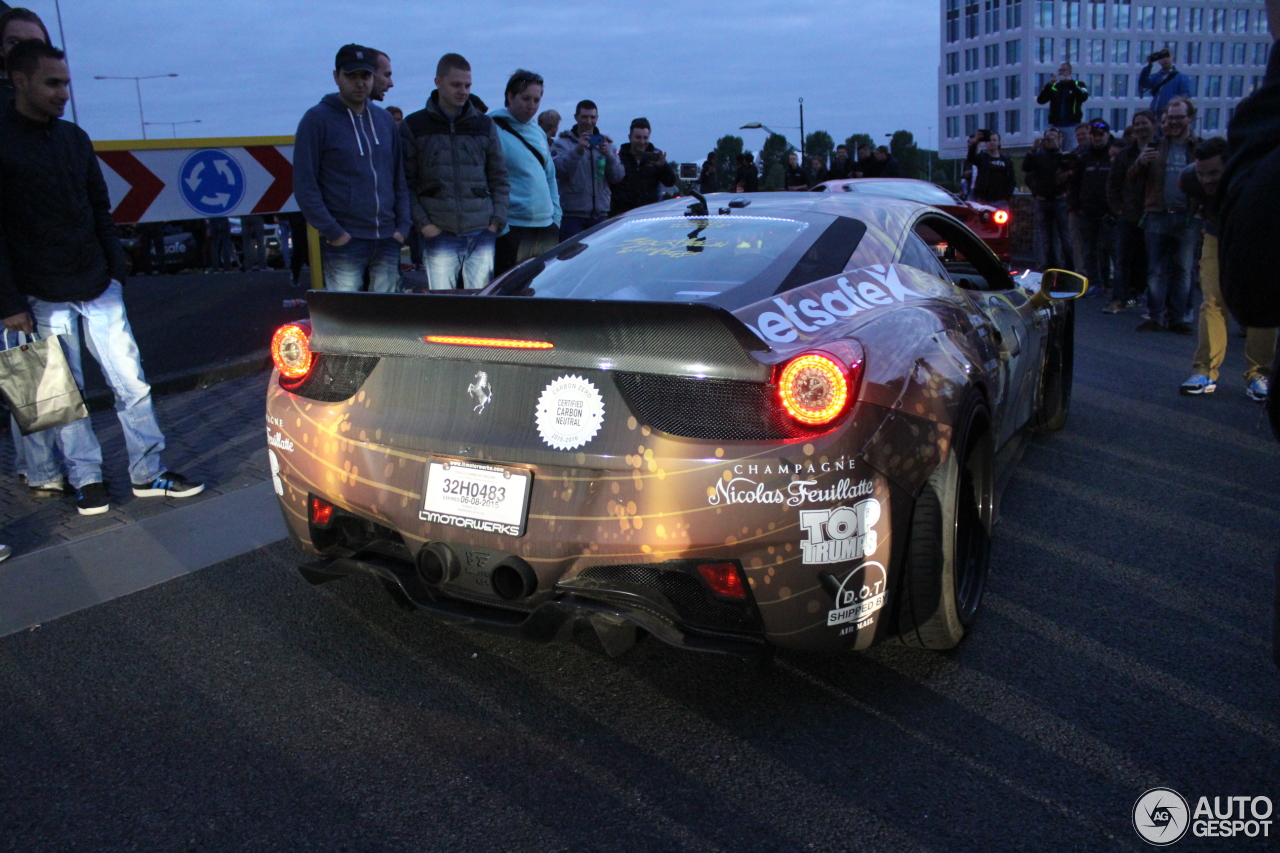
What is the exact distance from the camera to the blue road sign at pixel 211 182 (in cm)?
894

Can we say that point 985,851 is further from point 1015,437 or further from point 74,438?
point 74,438

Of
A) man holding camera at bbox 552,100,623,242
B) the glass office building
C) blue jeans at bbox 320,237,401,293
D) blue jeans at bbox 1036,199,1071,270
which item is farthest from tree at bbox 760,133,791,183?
blue jeans at bbox 320,237,401,293

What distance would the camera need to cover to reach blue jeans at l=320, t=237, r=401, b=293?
626 cm

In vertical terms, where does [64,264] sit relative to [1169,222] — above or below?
above

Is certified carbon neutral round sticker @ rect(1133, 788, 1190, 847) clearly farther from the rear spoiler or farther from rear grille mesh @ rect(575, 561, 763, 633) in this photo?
the rear spoiler

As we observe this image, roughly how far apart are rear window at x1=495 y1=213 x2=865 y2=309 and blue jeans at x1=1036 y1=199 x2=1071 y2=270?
34.9ft

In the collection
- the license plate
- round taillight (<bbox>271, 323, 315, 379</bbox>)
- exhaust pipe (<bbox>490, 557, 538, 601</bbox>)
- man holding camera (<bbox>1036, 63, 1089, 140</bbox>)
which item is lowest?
exhaust pipe (<bbox>490, 557, 538, 601</bbox>)

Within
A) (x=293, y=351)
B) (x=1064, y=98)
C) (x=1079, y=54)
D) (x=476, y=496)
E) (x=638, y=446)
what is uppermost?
(x=1079, y=54)

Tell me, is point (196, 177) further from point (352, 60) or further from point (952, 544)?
point (952, 544)

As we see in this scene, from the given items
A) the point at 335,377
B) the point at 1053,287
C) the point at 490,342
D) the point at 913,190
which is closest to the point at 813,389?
the point at 490,342

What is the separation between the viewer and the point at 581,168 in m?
10.1

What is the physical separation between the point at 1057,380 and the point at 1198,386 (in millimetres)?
1908

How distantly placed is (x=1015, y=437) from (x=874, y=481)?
226cm

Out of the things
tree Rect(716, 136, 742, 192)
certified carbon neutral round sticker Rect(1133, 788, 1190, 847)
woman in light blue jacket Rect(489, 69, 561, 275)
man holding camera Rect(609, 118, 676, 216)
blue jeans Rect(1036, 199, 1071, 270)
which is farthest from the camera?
tree Rect(716, 136, 742, 192)
